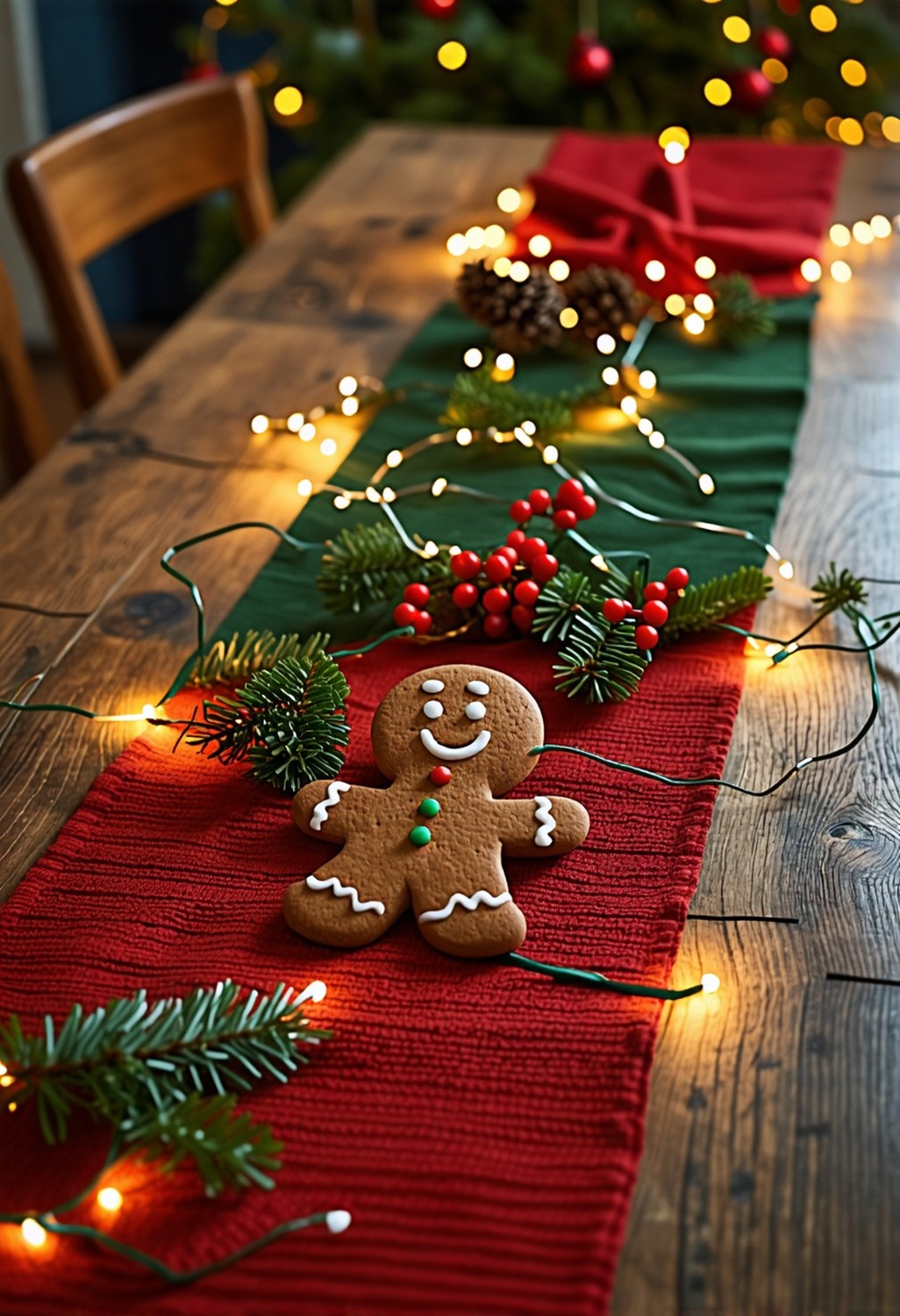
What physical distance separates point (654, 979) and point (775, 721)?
25 centimetres

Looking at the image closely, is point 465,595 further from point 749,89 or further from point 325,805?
point 749,89

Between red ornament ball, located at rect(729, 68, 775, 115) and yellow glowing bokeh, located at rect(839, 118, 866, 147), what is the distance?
19.0 inches

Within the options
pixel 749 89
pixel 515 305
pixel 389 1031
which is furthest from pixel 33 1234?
pixel 749 89

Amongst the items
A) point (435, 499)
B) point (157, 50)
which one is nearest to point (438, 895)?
point (435, 499)

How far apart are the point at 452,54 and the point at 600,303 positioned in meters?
1.38

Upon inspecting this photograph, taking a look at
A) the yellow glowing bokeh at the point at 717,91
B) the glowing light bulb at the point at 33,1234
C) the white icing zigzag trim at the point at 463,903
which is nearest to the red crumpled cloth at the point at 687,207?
the yellow glowing bokeh at the point at 717,91

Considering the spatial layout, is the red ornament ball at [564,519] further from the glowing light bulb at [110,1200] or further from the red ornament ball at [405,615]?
the glowing light bulb at [110,1200]

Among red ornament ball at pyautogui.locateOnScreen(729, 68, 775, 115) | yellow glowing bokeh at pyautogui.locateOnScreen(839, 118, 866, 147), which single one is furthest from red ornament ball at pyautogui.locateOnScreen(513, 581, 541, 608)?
yellow glowing bokeh at pyautogui.locateOnScreen(839, 118, 866, 147)

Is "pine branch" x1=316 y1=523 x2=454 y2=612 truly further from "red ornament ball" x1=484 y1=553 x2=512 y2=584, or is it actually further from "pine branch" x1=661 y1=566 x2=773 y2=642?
"pine branch" x1=661 y1=566 x2=773 y2=642

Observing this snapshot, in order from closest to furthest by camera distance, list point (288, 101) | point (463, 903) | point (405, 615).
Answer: point (463, 903), point (405, 615), point (288, 101)

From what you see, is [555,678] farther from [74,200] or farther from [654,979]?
[74,200]

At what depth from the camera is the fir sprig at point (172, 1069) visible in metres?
0.60

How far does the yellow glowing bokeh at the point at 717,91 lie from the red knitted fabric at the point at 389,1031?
5.53 feet

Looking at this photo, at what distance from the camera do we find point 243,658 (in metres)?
0.92
